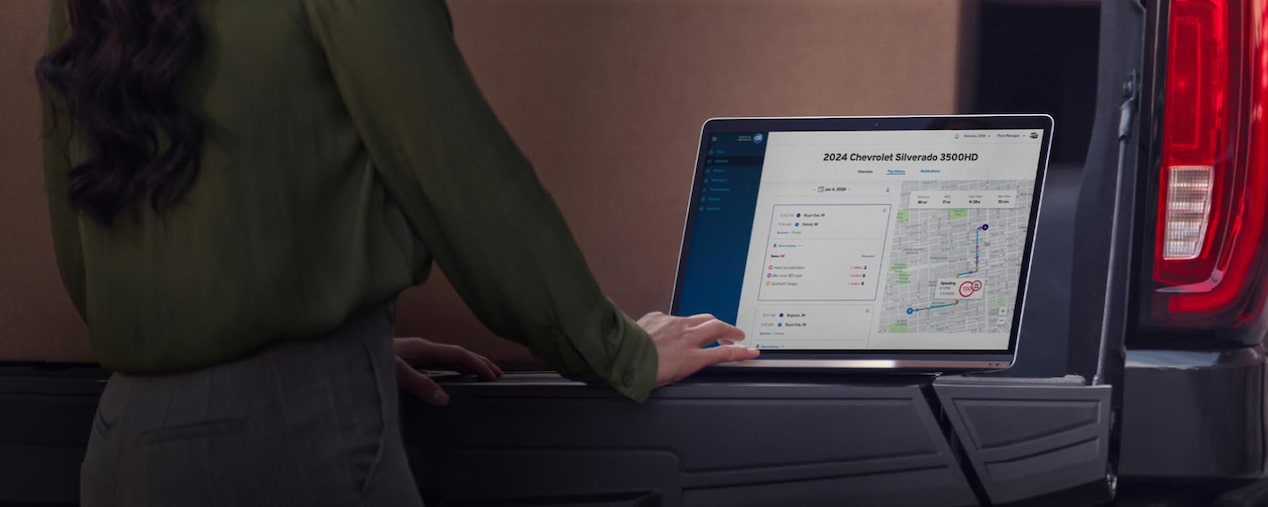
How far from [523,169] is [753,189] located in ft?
1.95

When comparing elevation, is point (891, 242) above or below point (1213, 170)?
below

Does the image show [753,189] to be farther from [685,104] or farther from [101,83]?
[101,83]

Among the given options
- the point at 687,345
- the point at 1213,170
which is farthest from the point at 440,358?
the point at 1213,170

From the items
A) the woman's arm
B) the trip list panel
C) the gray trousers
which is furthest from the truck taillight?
the gray trousers

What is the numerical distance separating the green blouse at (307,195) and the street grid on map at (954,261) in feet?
2.24

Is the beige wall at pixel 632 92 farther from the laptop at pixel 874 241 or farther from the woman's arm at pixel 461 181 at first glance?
the woman's arm at pixel 461 181

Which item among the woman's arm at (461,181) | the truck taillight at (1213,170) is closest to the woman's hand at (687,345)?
the woman's arm at (461,181)

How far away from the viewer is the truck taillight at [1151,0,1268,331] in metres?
1.61

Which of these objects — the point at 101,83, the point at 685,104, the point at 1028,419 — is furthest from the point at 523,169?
the point at 1028,419

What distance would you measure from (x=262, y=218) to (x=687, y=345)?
59 centimetres

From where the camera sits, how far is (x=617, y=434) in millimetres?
1640

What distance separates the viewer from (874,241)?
1.77 m

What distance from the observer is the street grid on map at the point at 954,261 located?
5.70ft

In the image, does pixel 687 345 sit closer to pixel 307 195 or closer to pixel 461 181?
pixel 461 181
